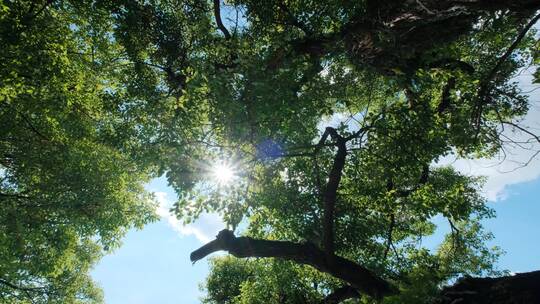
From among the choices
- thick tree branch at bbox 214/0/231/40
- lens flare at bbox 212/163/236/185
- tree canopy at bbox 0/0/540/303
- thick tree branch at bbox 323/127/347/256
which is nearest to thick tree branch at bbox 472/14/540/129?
tree canopy at bbox 0/0/540/303

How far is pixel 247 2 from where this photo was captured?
1413cm

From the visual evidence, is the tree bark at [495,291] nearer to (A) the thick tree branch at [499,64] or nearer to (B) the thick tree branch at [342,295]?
(A) the thick tree branch at [499,64]

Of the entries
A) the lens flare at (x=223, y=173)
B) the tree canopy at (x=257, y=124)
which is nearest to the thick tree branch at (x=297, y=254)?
the tree canopy at (x=257, y=124)

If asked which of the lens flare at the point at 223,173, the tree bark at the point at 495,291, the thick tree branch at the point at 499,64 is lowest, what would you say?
the tree bark at the point at 495,291

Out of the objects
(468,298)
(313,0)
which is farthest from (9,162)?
(468,298)

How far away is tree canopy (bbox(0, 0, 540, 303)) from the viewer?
395 inches

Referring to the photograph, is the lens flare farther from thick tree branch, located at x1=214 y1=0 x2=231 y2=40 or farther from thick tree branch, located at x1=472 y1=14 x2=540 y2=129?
thick tree branch, located at x1=472 y1=14 x2=540 y2=129

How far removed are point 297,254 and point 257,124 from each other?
401 centimetres

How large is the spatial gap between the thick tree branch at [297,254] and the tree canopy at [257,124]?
39mm

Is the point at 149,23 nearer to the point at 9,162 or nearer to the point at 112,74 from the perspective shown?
the point at 112,74

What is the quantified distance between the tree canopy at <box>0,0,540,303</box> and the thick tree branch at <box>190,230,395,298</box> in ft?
0.13

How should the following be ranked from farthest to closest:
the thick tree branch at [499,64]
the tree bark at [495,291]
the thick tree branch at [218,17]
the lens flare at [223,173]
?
the thick tree branch at [218,17] < the lens flare at [223,173] < the thick tree branch at [499,64] < the tree bark at [495,291]

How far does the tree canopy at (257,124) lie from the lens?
10023 millimetres

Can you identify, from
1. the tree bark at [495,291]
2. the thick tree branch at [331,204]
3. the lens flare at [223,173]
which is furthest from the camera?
the lens flare at [223,173]
